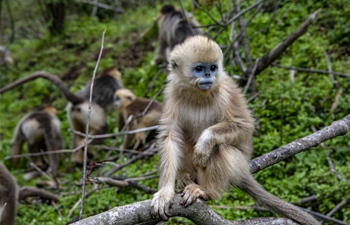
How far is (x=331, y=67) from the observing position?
24.2 ft

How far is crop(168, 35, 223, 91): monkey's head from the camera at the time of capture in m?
4.18

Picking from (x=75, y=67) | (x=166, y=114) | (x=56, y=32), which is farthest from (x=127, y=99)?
(x=56, y=32)

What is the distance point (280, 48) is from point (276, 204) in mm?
3271

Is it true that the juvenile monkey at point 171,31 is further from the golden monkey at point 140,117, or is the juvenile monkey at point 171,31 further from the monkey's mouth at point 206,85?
the monkey's mouth at point 206,85

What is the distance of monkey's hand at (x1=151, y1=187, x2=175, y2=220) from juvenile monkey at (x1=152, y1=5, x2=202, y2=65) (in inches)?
242

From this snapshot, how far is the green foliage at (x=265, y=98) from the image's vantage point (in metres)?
5.99

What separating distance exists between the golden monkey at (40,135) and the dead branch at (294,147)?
523 cm

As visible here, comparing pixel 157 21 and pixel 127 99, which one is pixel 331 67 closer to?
pixel 127 99

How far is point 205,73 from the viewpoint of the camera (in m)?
4.22

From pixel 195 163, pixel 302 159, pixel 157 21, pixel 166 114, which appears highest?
pixel 157 21

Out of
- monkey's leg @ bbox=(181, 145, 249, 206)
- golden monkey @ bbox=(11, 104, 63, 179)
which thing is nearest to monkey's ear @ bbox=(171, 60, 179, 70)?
monkey's leg @ bbox=(181, 145, 249, 206)

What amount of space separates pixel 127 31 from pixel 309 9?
15.9 feet

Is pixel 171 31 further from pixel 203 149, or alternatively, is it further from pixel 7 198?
pixel 203 149

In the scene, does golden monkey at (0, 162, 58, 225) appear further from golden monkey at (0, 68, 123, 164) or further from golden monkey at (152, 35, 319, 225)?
golden monkey at (0, 68, 123, 164)
